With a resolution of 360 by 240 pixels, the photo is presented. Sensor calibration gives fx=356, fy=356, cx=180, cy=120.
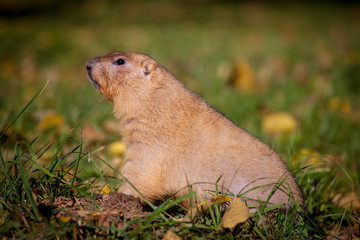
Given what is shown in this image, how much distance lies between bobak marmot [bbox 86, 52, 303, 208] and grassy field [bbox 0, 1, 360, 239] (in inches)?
8.5

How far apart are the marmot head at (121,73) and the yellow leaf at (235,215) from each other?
1.22 metres

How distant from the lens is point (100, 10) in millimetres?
14406

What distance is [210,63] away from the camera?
295 inches

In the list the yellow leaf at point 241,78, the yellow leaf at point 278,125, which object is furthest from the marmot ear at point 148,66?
the yellow leaf at point 241,78

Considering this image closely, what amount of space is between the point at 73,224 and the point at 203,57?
645 centimetres

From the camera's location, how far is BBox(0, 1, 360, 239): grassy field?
2221 millimetres

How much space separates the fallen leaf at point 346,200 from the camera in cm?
305

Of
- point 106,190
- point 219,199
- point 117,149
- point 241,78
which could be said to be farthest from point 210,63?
point 219,199

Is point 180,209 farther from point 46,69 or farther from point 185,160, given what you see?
point 46,69

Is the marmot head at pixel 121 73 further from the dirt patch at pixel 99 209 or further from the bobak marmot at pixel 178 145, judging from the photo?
the dirt patch at pixel 99 209

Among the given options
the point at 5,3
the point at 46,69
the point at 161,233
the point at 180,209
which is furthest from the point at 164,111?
the point at 5,3

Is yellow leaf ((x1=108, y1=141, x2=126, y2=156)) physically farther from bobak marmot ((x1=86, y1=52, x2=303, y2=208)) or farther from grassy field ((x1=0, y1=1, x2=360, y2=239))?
bobak marmot ((x1=86, y1=52, x2=303, y2=208))

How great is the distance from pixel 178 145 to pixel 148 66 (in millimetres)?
784

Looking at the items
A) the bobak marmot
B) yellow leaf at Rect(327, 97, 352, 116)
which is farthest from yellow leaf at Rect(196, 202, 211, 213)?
yellow leaf at Rect(327, 97, 352, 116)
